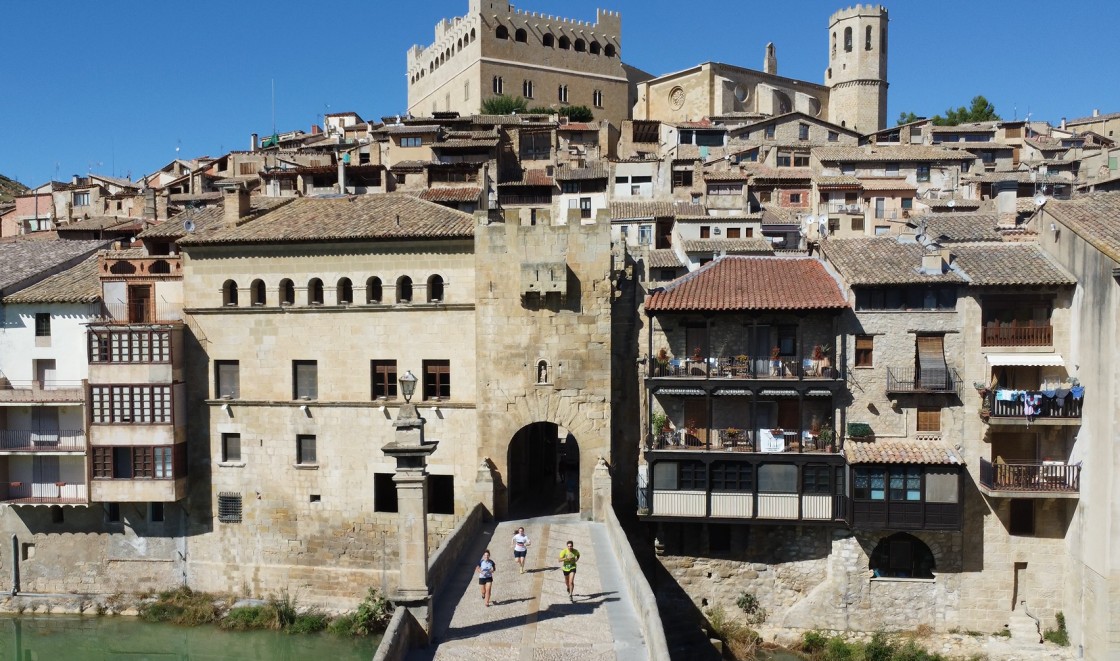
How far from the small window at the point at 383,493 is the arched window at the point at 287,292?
6.40 m

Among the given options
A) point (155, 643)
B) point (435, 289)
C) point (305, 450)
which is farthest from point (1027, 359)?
point (155, 643)

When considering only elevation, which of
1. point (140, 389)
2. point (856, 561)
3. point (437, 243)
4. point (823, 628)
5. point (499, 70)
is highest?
point (499, 70)

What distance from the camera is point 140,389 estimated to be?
31219 millimetres

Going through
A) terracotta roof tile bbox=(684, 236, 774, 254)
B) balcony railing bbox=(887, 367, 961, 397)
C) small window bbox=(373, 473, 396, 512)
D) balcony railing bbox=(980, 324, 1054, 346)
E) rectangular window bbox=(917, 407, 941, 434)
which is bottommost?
small window bbox=(373, 473, 396, 512)

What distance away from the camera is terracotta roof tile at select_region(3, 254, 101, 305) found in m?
32.0

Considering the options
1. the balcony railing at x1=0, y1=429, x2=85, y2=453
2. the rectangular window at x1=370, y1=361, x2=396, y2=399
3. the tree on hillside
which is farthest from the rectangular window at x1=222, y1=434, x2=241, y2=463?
the tree on hillside

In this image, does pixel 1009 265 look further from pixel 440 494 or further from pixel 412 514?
pixel 412 514

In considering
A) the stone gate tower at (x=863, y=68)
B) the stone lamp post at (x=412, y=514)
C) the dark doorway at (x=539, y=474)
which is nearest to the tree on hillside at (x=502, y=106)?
the stone gate tower at (x=863, y=68)

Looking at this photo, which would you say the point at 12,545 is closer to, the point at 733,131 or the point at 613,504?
the point at 613,504

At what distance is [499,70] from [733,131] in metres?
29.1

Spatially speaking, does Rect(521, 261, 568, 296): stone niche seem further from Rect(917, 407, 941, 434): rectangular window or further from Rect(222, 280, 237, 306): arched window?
Rect(917, 407, 941, 434): rectangular window

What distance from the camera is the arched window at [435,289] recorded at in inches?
1179

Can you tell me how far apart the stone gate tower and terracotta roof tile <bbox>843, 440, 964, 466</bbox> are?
220 ft

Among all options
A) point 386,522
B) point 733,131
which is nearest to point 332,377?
point 386,522
